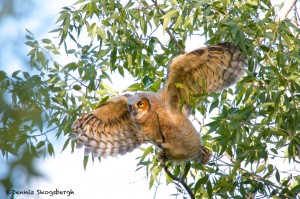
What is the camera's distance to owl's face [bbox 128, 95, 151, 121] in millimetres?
3332

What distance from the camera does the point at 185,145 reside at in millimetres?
3457

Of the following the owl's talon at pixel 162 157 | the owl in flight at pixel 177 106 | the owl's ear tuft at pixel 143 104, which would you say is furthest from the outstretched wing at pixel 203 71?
the owl's talon at pixel 162 157

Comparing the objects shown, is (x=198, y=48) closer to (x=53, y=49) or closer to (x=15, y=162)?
(x=53, y=49)

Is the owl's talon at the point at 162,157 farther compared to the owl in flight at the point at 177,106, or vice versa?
the owl's talon at the point at 162,157

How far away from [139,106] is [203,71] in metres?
0.50

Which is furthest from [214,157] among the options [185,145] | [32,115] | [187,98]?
[32,115]

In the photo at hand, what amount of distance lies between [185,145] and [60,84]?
3.25 feet

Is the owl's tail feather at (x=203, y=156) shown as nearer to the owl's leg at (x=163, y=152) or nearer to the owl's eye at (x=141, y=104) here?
the owl's leg at (x=163, y=152)

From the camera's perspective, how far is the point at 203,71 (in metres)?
3.47

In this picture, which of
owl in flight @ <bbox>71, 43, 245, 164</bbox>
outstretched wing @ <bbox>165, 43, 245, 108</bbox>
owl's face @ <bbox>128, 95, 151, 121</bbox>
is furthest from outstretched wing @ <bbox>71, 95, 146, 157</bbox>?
outstretched wing @ <bbox>165, 43, 245, 108</bbox>

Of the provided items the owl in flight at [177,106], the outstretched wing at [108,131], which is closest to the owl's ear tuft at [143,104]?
the owl in flight at [177,106]

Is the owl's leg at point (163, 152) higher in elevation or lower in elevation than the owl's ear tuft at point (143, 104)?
lower

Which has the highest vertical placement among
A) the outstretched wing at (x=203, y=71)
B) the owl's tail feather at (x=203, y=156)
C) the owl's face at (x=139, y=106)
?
the outstretched wing at (x=203, y=71)

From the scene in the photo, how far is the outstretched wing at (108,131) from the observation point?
143 inches
